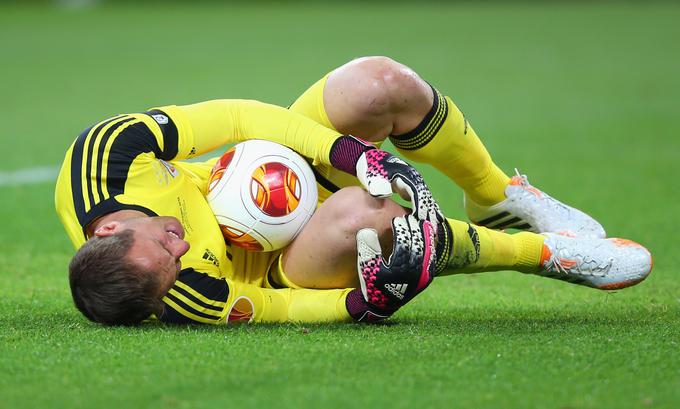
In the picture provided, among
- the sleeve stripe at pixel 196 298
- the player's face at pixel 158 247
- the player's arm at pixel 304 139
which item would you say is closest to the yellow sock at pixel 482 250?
the player's arm at pixel 304 139

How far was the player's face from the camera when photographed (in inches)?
139

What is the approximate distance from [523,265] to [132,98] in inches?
300

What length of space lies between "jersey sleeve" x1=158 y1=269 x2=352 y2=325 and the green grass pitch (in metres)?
0.07

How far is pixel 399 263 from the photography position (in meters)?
3.59

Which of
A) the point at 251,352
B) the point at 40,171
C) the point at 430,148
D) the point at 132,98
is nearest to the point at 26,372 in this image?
the point at 251,352

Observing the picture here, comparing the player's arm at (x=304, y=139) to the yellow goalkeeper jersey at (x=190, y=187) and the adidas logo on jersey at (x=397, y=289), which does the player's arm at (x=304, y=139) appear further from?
the adidas logo on jersey at (x=397, y=289)

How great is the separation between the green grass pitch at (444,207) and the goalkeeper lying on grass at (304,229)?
0.15 meters

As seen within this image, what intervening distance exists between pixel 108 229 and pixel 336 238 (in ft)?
2.58

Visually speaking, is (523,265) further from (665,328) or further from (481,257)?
(665,328)

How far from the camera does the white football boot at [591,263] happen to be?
401 centimetres

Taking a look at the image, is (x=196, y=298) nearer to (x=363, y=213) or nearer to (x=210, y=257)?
(x=210, y=257)

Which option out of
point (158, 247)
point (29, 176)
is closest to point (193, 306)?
point (158, 247)

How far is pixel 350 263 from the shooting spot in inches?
154

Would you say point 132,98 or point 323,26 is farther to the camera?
point 323,26
